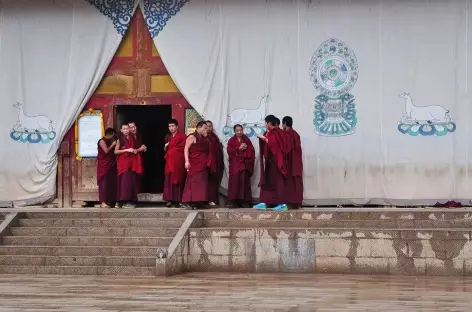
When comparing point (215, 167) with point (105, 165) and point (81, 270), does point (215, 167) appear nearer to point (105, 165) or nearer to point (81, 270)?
point (105, 165)

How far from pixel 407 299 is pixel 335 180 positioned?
6.16 metres

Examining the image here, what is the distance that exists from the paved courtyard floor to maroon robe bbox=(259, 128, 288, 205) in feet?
8.82

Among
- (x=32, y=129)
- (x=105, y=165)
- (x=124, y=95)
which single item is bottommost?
(x=105, y=165)

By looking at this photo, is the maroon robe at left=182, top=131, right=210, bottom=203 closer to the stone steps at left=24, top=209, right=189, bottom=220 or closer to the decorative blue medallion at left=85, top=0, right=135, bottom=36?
the stone steps at left=24, top=209, right=189, bottom=220

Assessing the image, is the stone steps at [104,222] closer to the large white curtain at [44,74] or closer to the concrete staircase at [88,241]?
the concrete staircase at [88,241]

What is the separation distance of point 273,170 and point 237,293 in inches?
196

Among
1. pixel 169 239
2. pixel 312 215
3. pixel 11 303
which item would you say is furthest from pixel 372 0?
pixel 11 303

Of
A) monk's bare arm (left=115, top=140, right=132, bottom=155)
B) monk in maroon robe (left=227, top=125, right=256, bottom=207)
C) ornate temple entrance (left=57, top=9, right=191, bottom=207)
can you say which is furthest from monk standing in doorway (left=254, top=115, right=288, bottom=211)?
monk's bare arm (left=115, top=140, right=132, bottom=155)

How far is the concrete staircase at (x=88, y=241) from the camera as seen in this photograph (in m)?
13.3

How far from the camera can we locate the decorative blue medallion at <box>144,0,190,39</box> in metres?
16.9

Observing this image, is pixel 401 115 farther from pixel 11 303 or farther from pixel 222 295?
pixel 11 303

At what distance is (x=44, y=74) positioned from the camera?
677 inches

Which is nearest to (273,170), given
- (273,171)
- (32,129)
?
(273,171)

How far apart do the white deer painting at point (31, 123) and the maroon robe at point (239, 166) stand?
310 cm
